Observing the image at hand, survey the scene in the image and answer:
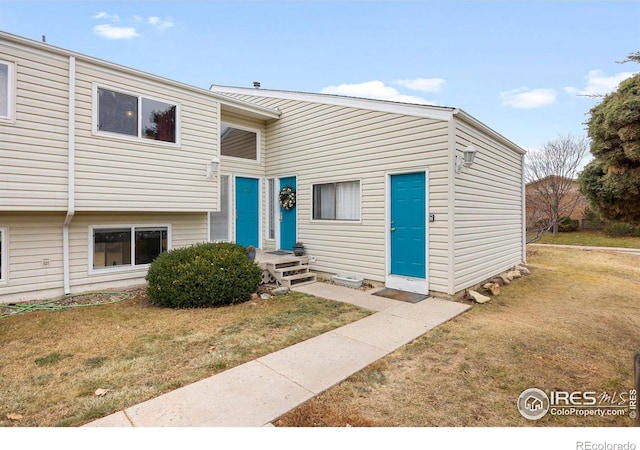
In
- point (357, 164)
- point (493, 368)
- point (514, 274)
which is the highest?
point (357, 164)

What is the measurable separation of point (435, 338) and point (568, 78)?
360 inches

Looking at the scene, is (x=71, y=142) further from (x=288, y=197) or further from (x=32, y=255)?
(x=288, y=197)

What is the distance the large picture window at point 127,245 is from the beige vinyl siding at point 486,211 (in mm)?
6298

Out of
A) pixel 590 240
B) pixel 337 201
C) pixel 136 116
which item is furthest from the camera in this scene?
pixel 590 240

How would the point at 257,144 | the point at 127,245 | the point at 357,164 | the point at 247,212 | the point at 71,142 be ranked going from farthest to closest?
the point at 257,144 → the point at 247,212 → the point at 357,164 → the point at 127,245 → the point at 71,142

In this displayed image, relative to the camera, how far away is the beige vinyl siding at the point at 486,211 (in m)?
6.16

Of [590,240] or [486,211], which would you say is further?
[590,240]


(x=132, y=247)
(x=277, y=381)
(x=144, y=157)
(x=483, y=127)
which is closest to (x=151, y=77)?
(x=144, y=157)

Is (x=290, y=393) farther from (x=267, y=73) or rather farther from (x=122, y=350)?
(x=267, y=73)

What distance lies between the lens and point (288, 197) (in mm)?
8641

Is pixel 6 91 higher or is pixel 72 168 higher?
pixel 6 91

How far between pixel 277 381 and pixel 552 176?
17.8 metres

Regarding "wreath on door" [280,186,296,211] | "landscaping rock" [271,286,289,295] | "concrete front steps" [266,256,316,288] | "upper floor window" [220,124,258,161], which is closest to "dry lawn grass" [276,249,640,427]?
"landscaping rock" [271,286,289,295]

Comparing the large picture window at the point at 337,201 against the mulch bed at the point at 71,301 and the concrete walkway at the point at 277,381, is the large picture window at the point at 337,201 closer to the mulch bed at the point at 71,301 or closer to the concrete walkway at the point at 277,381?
the concrete walkway at the point at 277,381
